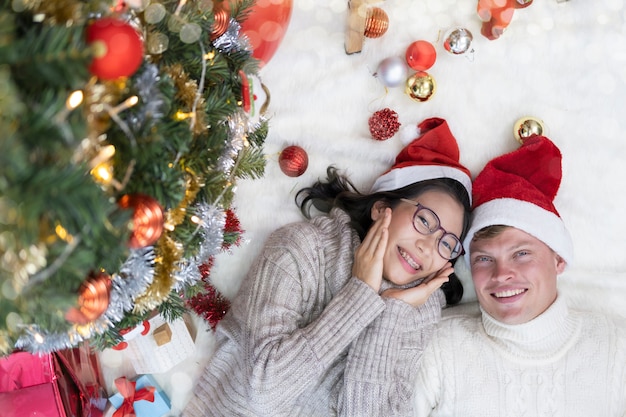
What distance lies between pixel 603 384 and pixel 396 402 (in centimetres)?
60

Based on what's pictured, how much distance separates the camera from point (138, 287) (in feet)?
2.70

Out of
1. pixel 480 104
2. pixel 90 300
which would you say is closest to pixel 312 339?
pixel 90 300

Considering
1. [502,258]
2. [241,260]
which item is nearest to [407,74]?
[502,258]

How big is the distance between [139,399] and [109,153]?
3.57 feet

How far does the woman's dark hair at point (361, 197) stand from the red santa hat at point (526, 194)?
0.07m

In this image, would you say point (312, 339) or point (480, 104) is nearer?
point (312, 339)

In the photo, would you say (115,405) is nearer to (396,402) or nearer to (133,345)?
(133,345)

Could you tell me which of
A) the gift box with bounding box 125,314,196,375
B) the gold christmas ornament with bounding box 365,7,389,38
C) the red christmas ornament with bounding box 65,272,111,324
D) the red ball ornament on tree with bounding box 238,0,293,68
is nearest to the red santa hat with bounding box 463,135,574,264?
the gold christmas ornament with bounding box 365,7,389,38

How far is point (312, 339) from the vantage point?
1418mm

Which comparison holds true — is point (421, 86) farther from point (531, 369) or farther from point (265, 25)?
point (531, 369)

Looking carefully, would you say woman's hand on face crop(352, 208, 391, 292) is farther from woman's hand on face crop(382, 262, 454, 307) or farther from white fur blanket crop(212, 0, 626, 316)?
white fur blanket crop(212, 0, 626, 316)

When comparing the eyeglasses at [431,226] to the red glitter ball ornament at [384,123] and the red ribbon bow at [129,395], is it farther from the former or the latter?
the red ribbon bow at [129,395]

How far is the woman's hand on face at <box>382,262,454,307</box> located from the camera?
1517mm

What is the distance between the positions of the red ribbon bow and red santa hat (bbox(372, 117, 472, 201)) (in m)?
0.88
